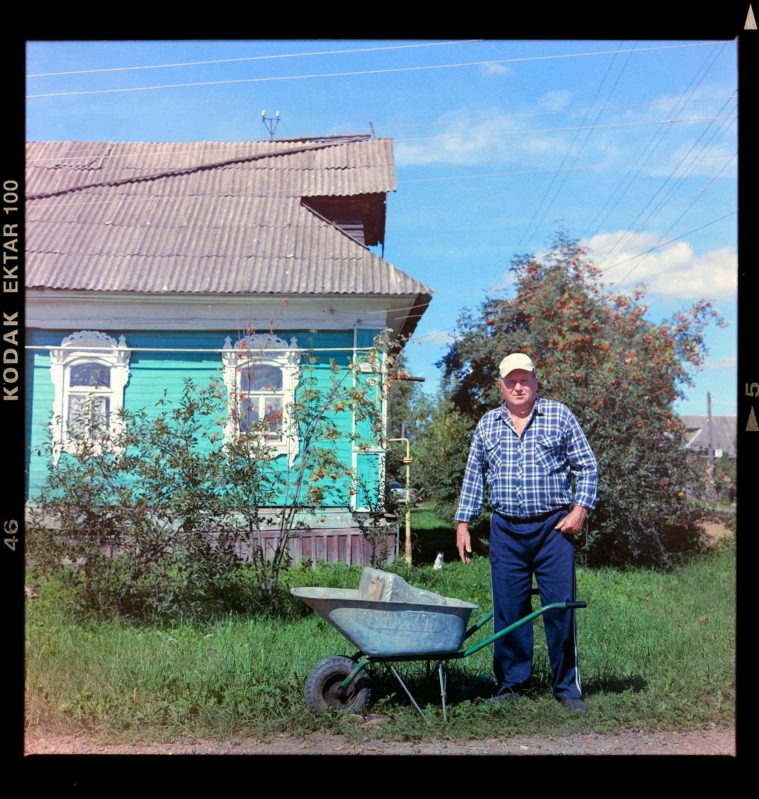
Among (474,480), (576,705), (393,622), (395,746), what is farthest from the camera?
(474,480)

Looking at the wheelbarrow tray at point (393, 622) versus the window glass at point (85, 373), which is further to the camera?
the window glass at point (85, 373)

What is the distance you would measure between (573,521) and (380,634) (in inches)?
43.2

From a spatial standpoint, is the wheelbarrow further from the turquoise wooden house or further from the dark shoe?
the turquoise wooden house

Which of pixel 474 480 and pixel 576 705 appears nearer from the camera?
pixel 576 705

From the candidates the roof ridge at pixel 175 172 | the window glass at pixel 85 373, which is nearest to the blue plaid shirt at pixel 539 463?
the window glass at pixel 85 373

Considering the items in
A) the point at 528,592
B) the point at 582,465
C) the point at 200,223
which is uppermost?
the point at 200,223

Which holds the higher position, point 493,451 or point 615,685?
point 493,451

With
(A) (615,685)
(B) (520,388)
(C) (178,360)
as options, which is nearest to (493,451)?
(B) (520,388)

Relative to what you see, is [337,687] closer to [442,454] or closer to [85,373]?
[85,373]

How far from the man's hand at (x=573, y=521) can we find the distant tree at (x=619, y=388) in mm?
4526

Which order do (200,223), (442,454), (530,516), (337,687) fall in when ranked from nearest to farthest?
(337,687)
(530,516)
(200,223)
(442,454)

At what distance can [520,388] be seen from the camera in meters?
4.21

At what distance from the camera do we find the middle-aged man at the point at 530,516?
4160 millimetres

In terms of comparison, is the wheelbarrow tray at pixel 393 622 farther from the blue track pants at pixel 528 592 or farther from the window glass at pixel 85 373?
the window glass at pixel 85 373
